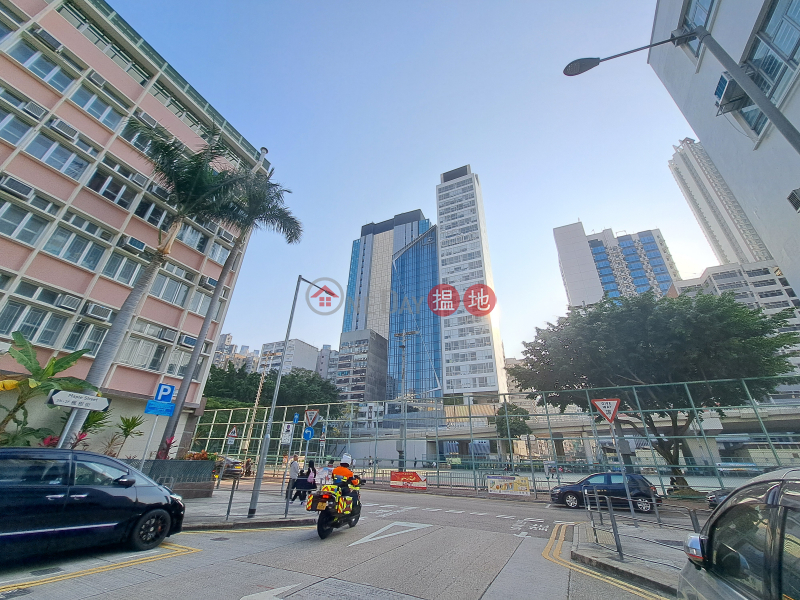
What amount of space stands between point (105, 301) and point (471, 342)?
61894 mm

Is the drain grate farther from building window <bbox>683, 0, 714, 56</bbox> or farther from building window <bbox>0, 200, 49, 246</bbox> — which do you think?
building window <bbox>683, 0, 714, 56</bbox>

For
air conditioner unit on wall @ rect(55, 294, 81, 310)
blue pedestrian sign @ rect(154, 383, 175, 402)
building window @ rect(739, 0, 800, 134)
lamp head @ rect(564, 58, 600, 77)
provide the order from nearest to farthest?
lamp head @ rect(564, 58, 600, 77) < blue pedestrian sign @ rect(154, 383, 175, 402) < building window @ rect(739, 0, 800, 134) < air conditioner unit on wall @ rect(55, 294, 81, 310)

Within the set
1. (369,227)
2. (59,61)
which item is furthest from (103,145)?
(369,227)

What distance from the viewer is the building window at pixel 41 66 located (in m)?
13.3

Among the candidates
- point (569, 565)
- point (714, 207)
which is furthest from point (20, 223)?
point (714, 207)

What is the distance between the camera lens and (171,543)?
20.8 ft

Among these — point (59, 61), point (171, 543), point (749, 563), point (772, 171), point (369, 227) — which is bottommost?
point (171, 543)

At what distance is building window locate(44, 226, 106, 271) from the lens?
13.5 m

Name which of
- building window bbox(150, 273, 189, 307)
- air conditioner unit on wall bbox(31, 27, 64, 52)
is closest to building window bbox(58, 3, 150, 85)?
air conditioner unit on wall bbox(31, 27, 64, 52)

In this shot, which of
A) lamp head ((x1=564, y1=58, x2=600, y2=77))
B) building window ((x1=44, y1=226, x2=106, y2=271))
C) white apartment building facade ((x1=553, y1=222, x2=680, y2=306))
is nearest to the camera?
lamp head ((x1=564, y1=58, x2=600, y2=77))

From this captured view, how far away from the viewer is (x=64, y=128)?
13836 millimetres

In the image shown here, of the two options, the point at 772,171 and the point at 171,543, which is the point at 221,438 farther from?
the point at 772,171

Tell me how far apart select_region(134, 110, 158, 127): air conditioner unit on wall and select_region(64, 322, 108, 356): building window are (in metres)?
9.94

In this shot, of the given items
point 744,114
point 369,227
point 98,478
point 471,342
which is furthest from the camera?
point 369,227
